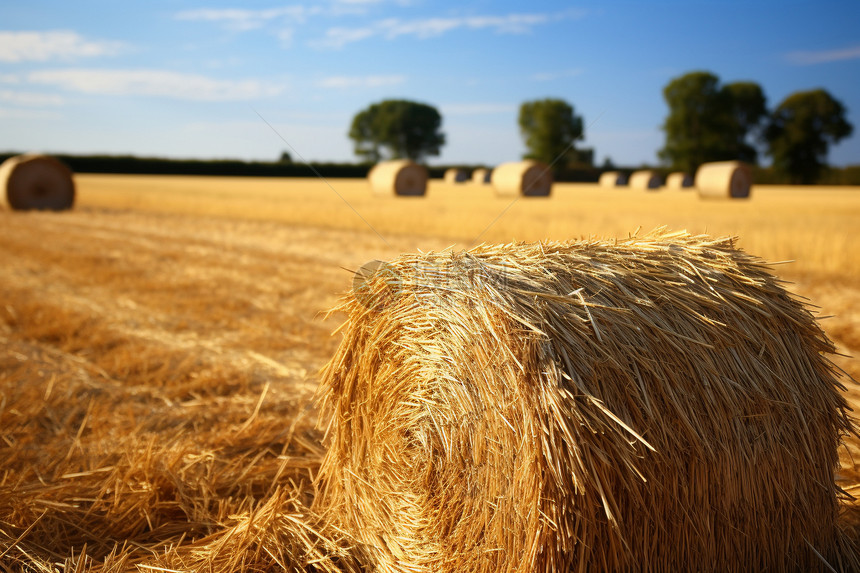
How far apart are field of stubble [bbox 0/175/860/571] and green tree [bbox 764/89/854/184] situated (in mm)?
59076

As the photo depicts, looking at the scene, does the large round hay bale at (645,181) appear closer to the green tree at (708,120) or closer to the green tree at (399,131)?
the green tree at (708,120)

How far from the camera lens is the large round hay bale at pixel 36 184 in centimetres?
1803

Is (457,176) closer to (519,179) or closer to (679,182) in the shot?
(679,182)

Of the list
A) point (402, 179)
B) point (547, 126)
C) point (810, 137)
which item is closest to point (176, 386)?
point (402, 179)

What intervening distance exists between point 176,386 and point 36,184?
17.6m

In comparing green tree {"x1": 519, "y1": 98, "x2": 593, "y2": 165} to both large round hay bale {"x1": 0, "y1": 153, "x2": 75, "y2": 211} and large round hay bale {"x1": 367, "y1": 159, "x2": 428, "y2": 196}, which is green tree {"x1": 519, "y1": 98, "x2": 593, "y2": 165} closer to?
large round hay bale {"x1": 367, "y1": 159, "x2": 428, "y2": 196}

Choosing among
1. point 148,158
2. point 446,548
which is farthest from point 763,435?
point 148,158

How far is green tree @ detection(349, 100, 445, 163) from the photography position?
3541 inches

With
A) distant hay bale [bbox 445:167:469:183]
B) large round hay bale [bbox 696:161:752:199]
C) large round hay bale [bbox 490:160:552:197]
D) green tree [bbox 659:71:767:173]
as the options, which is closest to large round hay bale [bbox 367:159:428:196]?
large round hay bale [bbox 490:160:552:197]

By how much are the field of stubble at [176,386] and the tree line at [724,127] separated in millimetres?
49339

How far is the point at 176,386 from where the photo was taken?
467 cm

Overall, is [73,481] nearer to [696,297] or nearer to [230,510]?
[230,510]

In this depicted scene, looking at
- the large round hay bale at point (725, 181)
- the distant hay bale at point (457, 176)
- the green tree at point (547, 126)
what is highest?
the green tree at point (547, 126)

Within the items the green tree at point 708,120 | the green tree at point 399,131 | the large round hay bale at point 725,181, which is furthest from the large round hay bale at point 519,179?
the green tree at point 399,131
